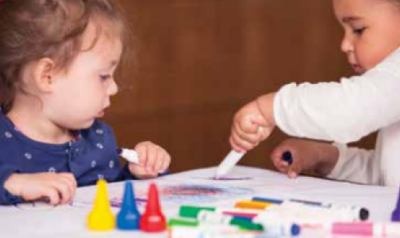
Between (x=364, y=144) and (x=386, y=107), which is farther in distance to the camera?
(x=364, y=144)

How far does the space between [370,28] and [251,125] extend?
0.23 meters

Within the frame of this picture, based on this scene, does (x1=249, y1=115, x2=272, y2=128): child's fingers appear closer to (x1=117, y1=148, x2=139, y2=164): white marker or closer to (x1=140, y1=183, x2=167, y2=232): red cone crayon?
(x1=117, y1=148, x2=139, y2=164): white marker

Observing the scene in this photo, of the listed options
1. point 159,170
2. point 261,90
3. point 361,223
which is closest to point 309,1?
point 261,90

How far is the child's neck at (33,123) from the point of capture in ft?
4.37

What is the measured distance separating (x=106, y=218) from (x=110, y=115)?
4.99ft

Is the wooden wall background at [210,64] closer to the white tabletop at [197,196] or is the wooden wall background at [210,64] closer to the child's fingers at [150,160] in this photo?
the child's fingers at [150,160]

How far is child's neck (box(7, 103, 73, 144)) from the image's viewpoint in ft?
4.37

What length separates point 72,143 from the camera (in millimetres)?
1360

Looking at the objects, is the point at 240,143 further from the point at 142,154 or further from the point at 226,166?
the point at 142,154

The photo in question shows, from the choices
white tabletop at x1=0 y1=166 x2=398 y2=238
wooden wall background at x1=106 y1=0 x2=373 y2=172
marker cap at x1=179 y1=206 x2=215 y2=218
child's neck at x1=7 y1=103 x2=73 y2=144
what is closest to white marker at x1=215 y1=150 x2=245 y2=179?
white tabletop at x1=0 y1=166 x2=398 y2=238

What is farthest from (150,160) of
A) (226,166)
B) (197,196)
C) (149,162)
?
(197,196)

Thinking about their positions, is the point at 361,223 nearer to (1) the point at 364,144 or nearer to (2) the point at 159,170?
(2) the point at 159,170

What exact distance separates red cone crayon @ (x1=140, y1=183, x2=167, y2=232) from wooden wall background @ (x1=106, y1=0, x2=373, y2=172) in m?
1.51

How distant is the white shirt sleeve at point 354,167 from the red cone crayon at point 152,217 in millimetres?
584
